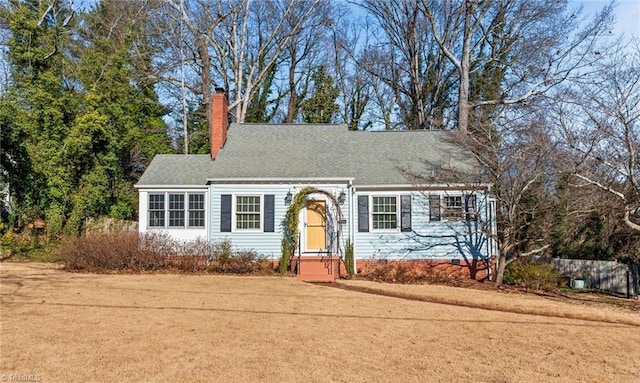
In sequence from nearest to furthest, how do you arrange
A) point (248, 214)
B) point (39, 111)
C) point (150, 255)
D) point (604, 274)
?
point (150, 255)
point (604, 274)
point (248, 214)
point (39, 111)

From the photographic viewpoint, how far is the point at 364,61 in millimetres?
36219

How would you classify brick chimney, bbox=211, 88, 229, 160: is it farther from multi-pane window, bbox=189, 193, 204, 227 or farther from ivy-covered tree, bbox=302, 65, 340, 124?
ivy-covered tree, bbox=302, 65, 340, 124

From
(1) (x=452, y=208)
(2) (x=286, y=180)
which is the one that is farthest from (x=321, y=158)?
(1) (x=452, y=208)

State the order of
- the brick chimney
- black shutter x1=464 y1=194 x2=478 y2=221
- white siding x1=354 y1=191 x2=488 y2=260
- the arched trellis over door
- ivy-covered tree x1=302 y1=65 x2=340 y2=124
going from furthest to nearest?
ivy-covered tree x1=302 y1=65 x2=340 y2=124 → the brick chimney → white siding x1=354 y1=191 x2=488 y2=260 → black shutter x1=464 y1=194 x2=478 y2=221 → the arched trellis over door

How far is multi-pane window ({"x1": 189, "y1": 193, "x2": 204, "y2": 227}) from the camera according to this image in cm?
1750

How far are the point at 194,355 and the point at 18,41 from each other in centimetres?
2208

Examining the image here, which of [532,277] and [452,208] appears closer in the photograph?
[532,277]

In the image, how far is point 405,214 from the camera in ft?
55.6

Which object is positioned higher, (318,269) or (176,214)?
(176,214)

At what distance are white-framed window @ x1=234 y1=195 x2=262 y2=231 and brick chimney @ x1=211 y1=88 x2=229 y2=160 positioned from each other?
122 inches

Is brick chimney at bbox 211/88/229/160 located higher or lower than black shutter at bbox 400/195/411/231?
higher

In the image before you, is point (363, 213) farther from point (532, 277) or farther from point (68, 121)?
point (68, 121)

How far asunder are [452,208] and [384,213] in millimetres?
2241

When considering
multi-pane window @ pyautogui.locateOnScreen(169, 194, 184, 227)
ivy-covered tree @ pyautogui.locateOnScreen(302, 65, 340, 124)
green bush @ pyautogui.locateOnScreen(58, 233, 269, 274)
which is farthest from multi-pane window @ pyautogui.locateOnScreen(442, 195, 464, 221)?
ivy-covered tree @ pyautogui.locateOnScreen(302, 65, 340, 124)
